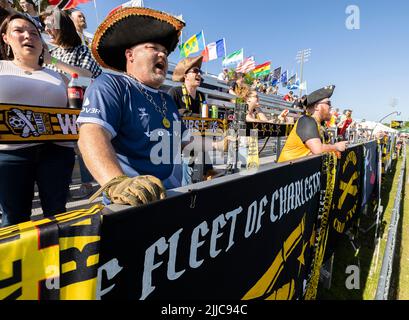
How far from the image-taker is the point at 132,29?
1718 mm

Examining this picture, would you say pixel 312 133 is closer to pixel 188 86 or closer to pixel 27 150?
pixel 188 86

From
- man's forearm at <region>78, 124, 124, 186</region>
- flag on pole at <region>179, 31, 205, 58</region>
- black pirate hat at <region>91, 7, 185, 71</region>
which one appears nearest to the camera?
man's forearm at <region>78, 124, 124, 186</region>

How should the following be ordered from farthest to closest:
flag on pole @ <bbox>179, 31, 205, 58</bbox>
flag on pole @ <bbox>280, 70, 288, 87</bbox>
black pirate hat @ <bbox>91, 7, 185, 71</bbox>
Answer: flag on pole @ <bbox>280, 70, 288, 87</bbox> → flag on pole @ <bbox>179, 31, 205, 58</bbox> → black pirate hat @ <bbox>91, 7, 185, 71</bbox>

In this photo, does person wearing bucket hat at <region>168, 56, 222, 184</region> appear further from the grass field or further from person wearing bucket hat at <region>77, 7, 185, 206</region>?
the grass field

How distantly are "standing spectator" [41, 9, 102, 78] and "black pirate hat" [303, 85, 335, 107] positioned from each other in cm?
323

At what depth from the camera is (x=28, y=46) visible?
2160mm

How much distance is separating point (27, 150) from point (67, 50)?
57.8 inches

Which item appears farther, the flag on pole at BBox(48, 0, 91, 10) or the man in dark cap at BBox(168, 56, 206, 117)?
the flag on pole at BBox(48, 0, 91, 10)

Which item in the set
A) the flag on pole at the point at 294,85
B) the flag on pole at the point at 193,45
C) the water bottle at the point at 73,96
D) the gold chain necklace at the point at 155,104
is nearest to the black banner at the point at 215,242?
the gold chain necklace at the point at 155,104

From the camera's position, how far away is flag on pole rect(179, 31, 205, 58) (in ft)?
74.3

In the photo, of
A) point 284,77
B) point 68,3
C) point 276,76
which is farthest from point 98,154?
point 284,77

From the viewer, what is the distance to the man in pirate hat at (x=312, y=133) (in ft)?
11.8

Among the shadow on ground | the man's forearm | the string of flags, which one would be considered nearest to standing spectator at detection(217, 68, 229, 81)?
the string of flags
